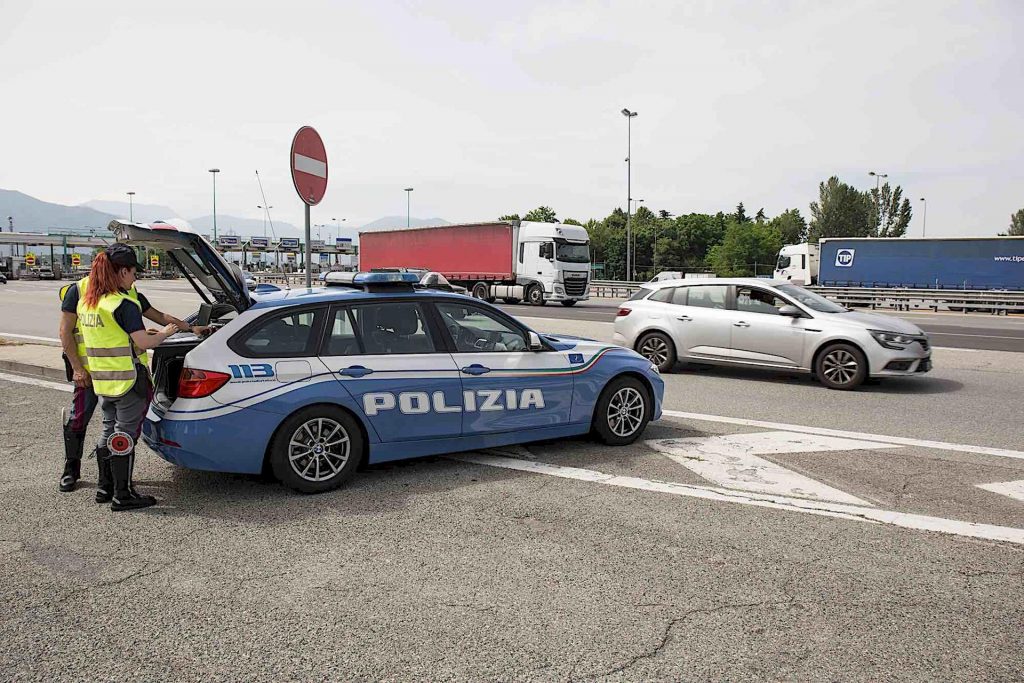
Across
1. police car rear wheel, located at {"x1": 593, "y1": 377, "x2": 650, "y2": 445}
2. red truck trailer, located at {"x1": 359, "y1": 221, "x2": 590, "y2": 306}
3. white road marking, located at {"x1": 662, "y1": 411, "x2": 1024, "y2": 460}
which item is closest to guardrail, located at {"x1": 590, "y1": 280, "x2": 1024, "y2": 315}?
red truck trailer, located at {"x1": 359, "y1": 221, "x2": 590, "y2": 306}

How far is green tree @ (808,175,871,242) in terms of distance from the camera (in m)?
105

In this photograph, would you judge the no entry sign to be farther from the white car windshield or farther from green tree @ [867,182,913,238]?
green tree @ [867,182,913,238]

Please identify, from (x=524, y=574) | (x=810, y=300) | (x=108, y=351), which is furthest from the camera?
(x=810, y=300)

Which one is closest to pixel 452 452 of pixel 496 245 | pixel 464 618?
pixel 464 618

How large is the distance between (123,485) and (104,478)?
0.31m

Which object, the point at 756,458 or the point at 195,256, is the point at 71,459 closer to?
the point at 195,256

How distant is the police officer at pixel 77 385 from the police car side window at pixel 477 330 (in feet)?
5.67

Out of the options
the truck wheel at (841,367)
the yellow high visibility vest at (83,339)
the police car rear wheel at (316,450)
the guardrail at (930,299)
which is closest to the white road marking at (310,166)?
the yellow high visibility vest at (83,339)

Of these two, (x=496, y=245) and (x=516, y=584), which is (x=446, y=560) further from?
(x=496, y=245)

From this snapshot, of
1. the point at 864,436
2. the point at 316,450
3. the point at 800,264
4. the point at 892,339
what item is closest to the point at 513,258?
the point at 800,264

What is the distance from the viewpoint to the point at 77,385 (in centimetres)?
502

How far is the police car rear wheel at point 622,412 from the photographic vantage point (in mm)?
6363

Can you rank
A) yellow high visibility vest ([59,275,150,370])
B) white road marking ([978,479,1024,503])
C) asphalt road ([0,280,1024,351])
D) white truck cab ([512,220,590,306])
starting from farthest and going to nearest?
1. white truck cab ([512,220,590,306])
2. asphalt road ([0,280,1024,351])
3. white road marking ([978,479,1024,503])
4. yellow high visibility vest ([59,275,150,370])

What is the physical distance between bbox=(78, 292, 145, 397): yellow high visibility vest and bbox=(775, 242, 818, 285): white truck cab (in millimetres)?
35717
